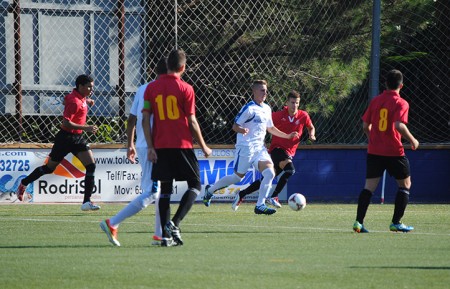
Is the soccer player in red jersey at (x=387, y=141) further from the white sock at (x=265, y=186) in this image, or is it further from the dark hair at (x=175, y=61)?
the white sock at (x=265, y=186)

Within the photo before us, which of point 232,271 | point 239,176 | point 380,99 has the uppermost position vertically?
point 380,99

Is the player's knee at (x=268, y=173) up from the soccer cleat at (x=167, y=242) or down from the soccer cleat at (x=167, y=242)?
down

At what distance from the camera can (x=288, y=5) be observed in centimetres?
2212

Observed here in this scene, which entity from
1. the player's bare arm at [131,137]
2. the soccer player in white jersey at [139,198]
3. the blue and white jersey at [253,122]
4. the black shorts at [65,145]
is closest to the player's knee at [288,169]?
the blue and white jersey at [253,122]

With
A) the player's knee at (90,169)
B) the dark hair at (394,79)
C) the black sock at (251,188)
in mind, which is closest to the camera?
the dark hair at (394,79)

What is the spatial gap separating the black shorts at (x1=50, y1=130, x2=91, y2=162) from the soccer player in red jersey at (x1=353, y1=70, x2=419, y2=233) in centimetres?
588

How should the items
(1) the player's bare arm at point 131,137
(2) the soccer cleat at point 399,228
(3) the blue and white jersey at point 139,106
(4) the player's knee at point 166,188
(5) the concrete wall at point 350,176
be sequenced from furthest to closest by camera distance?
(5) the concrete wall at point 350,176 < (2) the soccer cleat at point 399,228 < (3) the blue and white jersey at point 139,106 < (1) the player's bare arm at point 131,137 < (4) the player's knee at point 166,188

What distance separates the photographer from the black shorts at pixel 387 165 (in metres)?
13.0

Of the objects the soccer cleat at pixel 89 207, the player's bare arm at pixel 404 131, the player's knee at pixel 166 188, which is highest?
the player's bare arm at pixel 404 131

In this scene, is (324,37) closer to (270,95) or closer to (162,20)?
(270,95)

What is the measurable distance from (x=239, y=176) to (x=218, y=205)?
122 inches

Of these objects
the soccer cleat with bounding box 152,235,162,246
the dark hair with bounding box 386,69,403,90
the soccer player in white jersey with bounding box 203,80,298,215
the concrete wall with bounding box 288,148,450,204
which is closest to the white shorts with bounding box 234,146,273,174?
the soccer player in white jersey with bounding box 203,80,298,215

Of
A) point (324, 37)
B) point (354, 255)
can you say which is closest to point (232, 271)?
point (354, 255)

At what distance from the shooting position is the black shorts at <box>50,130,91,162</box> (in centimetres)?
1719
